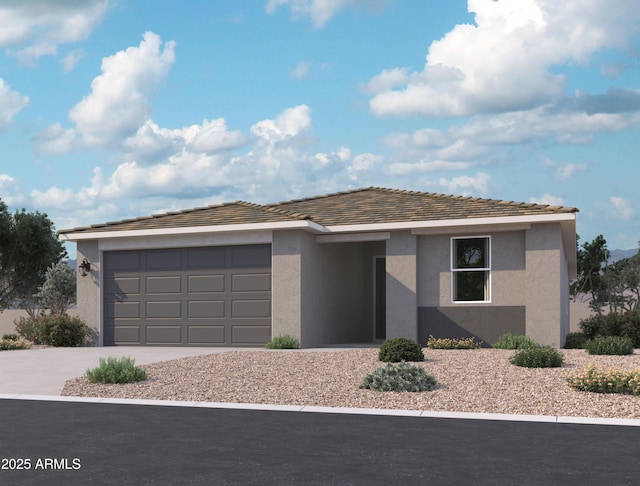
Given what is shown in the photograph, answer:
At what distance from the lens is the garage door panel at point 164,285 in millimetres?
22297

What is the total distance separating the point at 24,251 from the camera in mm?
39250

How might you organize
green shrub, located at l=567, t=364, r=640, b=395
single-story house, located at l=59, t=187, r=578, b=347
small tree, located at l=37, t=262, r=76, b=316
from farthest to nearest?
small tree, located at l=37, t=262, r=76, b=316, single-story house, located at l=59, t=187, r=578, b=347, green shrub, located at l=567, t=364, r=640, b=395

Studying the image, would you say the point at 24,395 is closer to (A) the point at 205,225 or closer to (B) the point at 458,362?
(B) the point at 458,362

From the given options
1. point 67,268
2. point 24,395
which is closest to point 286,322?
point 24,395

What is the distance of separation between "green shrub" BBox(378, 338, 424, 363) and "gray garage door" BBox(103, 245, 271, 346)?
5822 millimetres

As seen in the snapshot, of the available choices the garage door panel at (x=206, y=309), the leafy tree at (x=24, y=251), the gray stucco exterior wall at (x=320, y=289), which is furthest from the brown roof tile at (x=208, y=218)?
the leafy tree at (x=24, y=251)

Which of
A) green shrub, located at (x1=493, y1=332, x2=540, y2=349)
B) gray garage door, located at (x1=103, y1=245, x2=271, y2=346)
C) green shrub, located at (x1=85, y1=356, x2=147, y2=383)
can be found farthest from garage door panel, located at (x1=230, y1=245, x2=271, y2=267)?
green shrub, located at (x1=85, y1=356, x2=147, y2=383)

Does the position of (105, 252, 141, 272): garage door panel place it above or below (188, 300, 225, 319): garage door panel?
above

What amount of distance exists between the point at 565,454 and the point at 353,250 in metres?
16.8

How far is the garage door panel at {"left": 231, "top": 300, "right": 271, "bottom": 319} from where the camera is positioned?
21297 millimetres

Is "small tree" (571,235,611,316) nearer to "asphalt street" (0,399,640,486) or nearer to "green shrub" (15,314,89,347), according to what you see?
"green shrub" (15,314,89,347)

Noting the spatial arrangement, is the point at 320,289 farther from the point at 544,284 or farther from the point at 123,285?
the point at 544,284

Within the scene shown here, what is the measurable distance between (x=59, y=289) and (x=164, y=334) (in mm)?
7282

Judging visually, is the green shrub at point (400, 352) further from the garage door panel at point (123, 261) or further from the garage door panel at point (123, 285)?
the garage door panel at point (123, 261)
